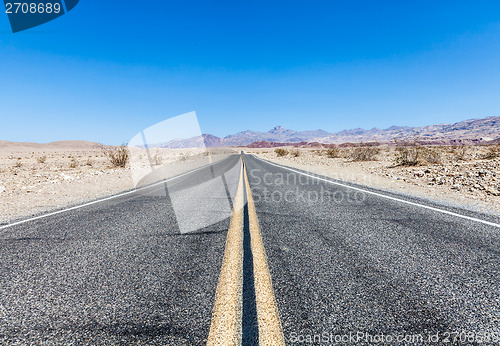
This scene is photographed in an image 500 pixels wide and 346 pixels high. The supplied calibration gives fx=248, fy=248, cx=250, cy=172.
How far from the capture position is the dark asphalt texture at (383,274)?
5.08 feet

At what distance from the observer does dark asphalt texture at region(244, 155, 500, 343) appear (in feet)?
5.08

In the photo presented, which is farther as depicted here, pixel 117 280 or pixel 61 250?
pixel 61 250

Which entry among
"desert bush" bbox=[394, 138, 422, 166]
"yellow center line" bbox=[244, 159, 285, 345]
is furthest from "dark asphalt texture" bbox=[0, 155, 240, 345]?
"desert bush" bbox=[394, 138, 422, 166]

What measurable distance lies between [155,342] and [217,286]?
0.62 m

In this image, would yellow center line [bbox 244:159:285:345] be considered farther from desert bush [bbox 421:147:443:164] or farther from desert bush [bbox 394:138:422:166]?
desert bush [bbox 421:147:443:164]

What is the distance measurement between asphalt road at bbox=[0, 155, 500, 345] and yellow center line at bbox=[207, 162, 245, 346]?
6 cm

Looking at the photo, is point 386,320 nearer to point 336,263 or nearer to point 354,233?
point 336,263

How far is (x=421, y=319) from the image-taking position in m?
1.59

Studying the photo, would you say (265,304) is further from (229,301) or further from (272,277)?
(272,277)

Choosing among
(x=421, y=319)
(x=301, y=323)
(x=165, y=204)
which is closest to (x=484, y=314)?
(x=421, y=319)

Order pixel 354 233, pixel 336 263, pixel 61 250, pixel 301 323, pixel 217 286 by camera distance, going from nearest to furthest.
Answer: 1. pixel 301 323
2. pixel 217 286
3. pixel 336 263
4. pixel 61 250
5. pixel 354 233

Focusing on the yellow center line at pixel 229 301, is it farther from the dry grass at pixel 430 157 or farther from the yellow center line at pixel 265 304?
the dry grass at pixel 430 157

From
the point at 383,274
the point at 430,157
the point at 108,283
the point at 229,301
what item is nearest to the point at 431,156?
the point at 430,157

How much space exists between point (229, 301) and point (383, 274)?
1.39 m
